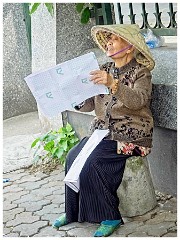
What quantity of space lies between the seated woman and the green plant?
1.30 meters

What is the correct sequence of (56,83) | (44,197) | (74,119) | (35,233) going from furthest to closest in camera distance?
(74,119), (44,197), (35,233), (56,83)

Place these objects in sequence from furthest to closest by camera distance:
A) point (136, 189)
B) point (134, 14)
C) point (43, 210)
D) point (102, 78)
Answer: point (134, 14) < point (43, 210) < point (136, 189) < point (102, 78)

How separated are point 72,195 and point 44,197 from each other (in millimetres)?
680

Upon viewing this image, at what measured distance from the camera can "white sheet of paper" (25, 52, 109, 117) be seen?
3.58 meters

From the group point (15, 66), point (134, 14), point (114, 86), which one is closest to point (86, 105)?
point (114, 86)

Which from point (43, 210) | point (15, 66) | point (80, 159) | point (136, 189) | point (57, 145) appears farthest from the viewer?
point (15, 66)

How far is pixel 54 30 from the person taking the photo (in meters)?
5.30

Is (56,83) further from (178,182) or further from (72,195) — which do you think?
(178,182)

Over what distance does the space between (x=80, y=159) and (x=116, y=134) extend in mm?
294

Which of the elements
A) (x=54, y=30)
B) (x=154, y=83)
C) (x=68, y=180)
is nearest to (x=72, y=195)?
(x=68, y=180)

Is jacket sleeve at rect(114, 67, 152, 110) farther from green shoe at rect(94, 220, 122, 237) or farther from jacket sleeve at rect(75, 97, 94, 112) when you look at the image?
green shoe at rect(94, 220, 122, 237)

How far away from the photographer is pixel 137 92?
3.63m

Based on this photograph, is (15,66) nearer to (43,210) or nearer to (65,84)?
(43,210)

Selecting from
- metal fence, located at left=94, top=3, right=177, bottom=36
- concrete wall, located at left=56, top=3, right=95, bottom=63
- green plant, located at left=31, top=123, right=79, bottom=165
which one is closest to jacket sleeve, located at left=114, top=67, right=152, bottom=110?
metal fence, located at left=94, top=3, right=177, bottom=36
